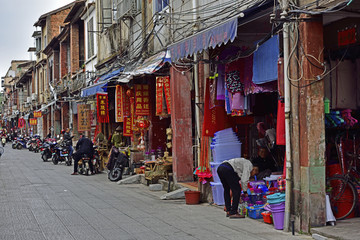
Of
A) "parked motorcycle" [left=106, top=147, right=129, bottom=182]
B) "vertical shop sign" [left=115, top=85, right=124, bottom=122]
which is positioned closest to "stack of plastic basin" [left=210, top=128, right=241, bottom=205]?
"parked motorcycle" [left=106, top=147, right=129, bottom=182]

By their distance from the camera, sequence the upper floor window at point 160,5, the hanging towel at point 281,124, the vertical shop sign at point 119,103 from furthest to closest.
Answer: the vertical shop sign at point 119,103 → the upper floor window at point 160,5 → the hanging towel at point 281,124

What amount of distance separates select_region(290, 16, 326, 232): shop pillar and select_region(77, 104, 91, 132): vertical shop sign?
1830 cm

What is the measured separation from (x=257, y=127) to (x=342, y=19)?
350 centimetres

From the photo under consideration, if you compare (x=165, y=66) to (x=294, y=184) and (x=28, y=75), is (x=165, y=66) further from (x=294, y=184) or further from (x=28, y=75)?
(x=28, y=75)

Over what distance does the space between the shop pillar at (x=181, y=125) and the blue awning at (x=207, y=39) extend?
326cm

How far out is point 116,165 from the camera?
18.7 metres

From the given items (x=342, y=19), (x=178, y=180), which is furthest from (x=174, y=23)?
(x=342, y=19)

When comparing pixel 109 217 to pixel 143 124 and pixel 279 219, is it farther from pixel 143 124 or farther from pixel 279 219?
pixel 143 124

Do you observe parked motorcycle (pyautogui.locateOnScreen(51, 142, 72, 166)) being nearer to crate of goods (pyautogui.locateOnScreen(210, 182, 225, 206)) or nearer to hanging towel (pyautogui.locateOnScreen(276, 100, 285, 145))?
crate of goods (pyautogui.locateOnScreen(210, 182, 225, 206))

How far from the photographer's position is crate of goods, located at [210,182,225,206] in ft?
38.8

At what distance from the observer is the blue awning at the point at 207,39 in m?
9.05

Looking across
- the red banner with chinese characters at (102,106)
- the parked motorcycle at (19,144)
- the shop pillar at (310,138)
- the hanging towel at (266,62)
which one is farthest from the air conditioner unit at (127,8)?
the parked motorcycle at (19,144)

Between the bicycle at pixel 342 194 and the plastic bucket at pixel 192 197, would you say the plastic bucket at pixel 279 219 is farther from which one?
the plastic bucket at pixel 192 197

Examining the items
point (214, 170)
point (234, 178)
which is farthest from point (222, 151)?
point (234, 178)
